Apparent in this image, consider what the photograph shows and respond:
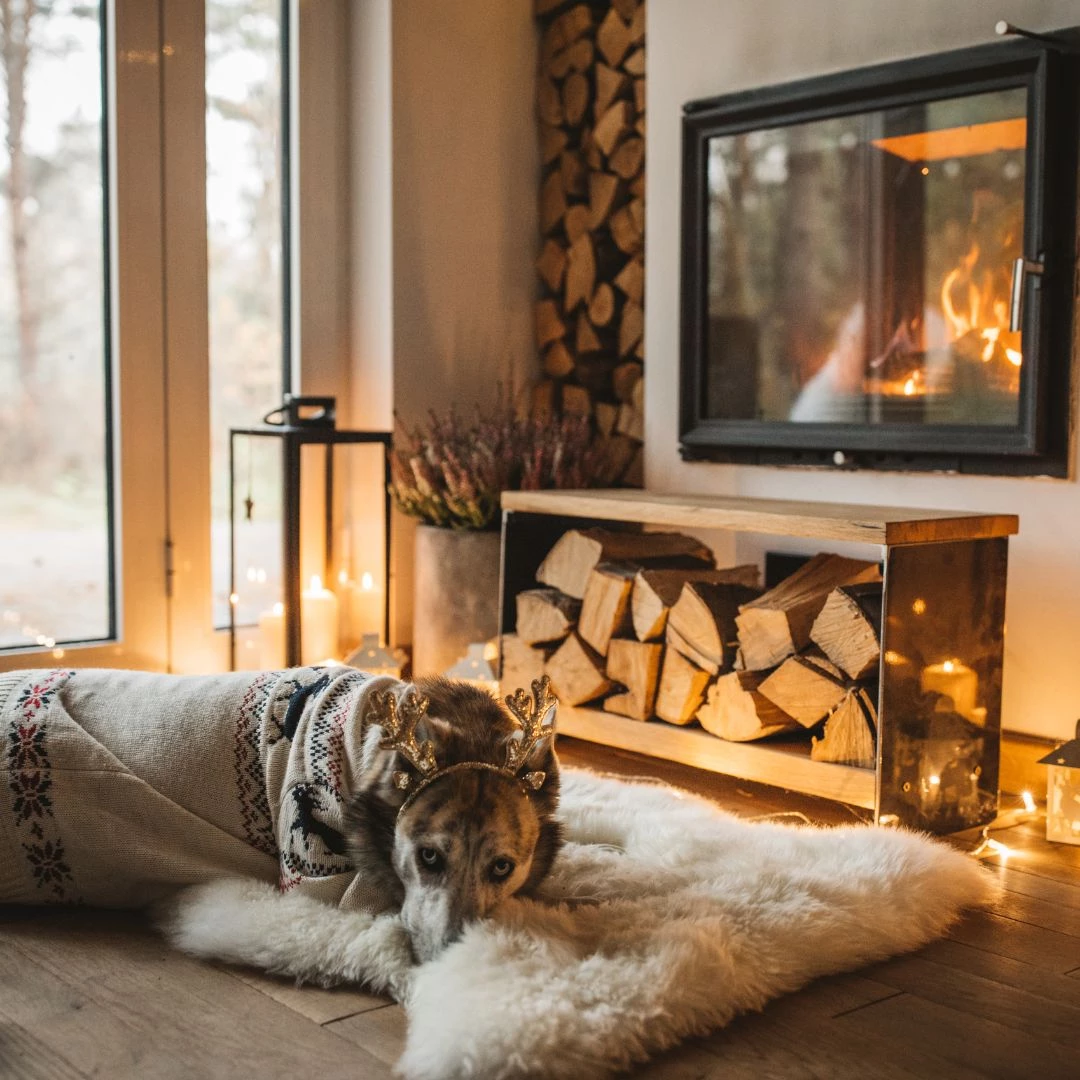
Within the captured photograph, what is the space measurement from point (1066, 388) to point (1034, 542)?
317mm

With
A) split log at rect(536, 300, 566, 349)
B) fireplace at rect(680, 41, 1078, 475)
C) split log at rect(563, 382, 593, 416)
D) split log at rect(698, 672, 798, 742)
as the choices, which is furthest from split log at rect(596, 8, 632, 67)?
split log at rect(698, 672, 798, 742)

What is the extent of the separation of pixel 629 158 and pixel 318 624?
1551 millimetres

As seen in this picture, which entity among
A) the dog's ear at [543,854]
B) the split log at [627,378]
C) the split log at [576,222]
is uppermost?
the split log at [576,222]

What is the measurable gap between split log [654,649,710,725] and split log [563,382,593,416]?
1.25m

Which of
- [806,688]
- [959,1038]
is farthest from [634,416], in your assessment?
[959,1038]

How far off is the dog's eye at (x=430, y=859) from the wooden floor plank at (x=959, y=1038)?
0.53 meters

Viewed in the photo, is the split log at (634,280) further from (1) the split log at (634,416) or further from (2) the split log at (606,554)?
(2) the split log at (606,554)

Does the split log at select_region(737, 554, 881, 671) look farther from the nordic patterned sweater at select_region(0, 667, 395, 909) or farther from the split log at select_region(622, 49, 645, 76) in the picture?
the split log at select_region(622, 49, 645, 76)

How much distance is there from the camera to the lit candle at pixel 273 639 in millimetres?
3320

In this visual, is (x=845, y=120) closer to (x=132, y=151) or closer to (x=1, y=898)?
(x=132, y=151)

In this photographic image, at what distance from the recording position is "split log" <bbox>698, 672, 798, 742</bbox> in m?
2.64

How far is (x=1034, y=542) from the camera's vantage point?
8.95ft

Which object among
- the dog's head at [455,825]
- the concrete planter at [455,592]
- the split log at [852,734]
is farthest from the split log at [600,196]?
the dog's head at [455,825]

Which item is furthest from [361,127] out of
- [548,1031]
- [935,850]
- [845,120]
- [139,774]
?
[548,1031]
